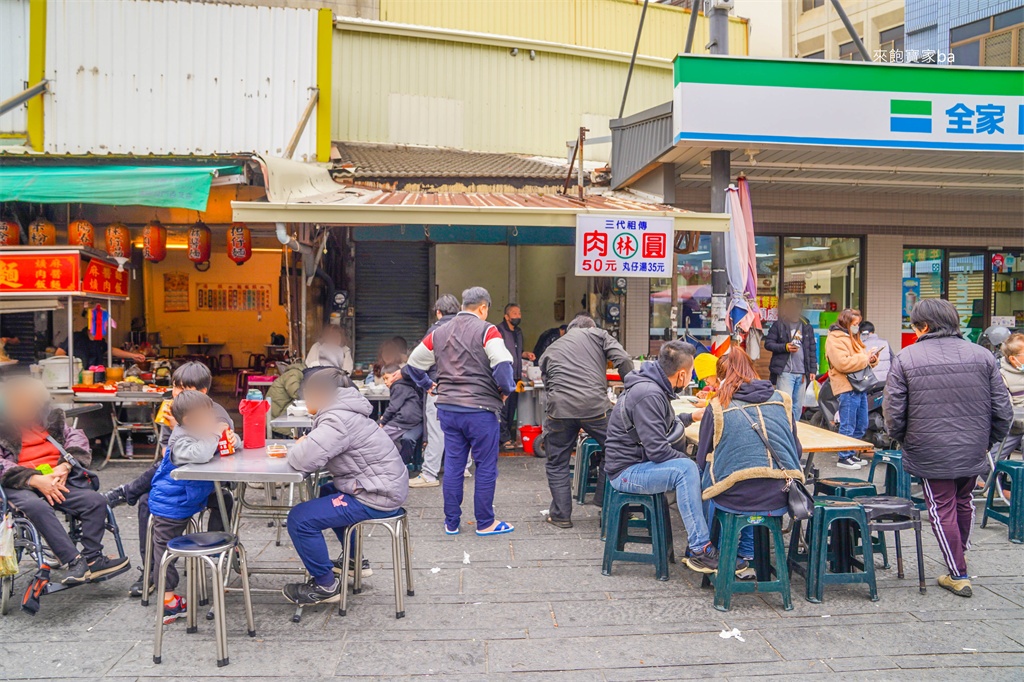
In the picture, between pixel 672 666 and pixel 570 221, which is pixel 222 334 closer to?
pixel 570 221

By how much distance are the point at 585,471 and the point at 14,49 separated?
10.6 m

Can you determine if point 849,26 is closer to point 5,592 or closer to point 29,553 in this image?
point 29,553

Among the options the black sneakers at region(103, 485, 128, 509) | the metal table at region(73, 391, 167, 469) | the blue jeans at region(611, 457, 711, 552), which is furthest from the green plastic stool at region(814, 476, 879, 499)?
the metal table at region(73, 391, 167, 469)

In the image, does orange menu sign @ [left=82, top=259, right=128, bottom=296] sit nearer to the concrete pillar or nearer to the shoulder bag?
the shoulder bag

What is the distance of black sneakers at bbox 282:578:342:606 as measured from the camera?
14.9ft

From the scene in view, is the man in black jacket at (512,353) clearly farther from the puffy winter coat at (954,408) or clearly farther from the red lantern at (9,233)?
the red lantern at (9,233)

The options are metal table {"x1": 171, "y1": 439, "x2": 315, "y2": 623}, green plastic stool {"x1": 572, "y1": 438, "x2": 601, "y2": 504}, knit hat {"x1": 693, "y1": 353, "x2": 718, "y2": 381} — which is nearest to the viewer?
metal table {"x1": 171, "y1": 439, "x2": 315, "y2": 623}

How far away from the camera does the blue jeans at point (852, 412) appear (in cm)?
847

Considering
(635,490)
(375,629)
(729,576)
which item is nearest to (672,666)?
(729,576)

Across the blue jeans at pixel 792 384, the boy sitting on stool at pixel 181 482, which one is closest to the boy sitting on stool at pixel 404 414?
the boy sitting on stool at pixel 181 482

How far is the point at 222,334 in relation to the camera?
16.4 m

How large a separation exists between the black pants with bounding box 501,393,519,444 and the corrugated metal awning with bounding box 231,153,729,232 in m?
2.56

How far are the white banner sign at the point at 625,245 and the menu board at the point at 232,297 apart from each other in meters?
10.2

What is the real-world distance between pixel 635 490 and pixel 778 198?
26.4ft
